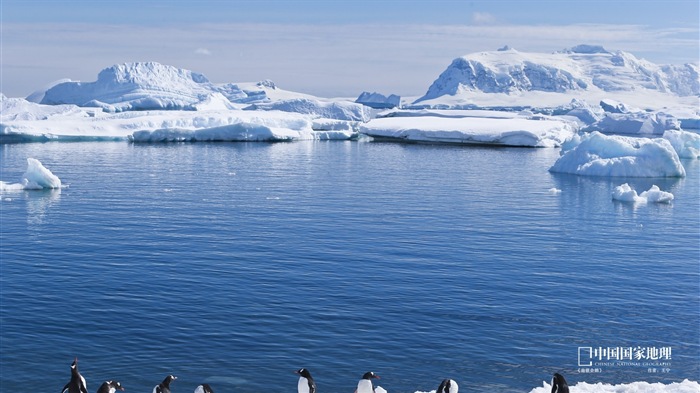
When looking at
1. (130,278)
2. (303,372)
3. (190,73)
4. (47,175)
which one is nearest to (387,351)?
(303,372)

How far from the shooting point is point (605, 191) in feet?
150

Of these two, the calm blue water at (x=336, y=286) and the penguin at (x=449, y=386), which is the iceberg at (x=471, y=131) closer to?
the calm blue water at (x=336, y=286)

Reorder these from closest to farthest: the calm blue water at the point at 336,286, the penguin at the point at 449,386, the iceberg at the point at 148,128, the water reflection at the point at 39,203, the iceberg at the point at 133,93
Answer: the penguin at the point at 449,386
the calm blue water at the point at 336,286
the water reflection at the point at 39,203
the iceberg at the point at 148,128
the iceberg at the point at 133,93

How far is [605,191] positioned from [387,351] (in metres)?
32.1

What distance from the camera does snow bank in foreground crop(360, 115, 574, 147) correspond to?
83.9 meters

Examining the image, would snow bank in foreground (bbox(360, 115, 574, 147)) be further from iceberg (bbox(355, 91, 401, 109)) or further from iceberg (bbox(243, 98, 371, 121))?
iceberg (bbox(355, 91, 401, 109))

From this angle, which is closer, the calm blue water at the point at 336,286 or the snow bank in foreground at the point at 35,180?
the calm blue water at the point at 336,286

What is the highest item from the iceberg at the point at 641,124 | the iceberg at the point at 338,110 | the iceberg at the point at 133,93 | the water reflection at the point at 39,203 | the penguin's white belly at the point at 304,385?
the iceberg at the point at 133,93

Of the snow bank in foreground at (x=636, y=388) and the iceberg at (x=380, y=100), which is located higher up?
the iceberg at (x=380, y=100)

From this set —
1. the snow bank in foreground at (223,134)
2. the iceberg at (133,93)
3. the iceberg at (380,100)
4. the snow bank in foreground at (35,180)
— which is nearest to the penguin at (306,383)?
the snow bank in foreground at (35,180)

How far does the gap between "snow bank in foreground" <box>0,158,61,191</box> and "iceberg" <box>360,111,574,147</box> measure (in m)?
51.7

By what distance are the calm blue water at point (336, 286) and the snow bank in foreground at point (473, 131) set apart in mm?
40583

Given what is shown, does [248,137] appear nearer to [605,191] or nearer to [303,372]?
[605,191]

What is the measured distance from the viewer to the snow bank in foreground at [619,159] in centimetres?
5116
